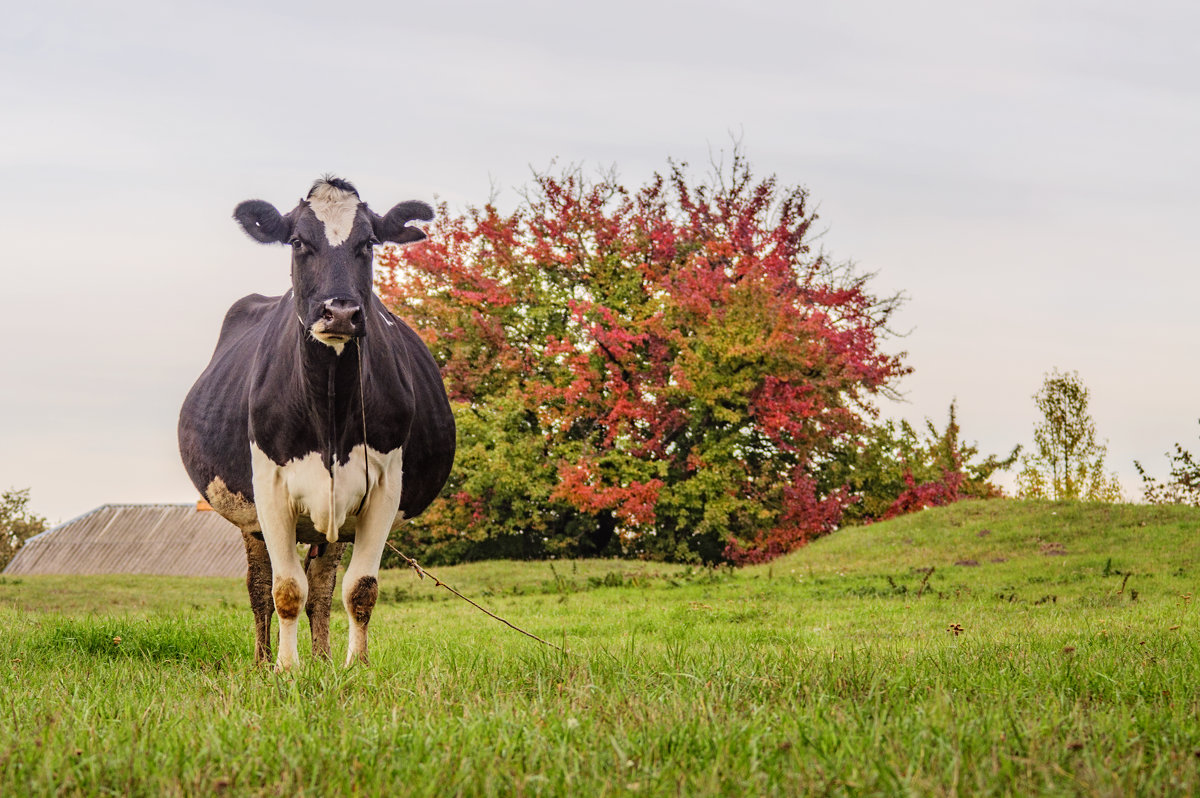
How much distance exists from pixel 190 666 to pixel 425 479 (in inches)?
67.4

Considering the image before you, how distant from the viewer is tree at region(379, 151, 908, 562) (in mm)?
22344

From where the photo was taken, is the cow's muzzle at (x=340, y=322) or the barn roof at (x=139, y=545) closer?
the cow's muzzle at (x=340, y=322)

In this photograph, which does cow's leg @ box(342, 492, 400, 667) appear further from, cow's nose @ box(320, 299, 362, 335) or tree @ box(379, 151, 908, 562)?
tree @ box(379, 151, 908, 562)

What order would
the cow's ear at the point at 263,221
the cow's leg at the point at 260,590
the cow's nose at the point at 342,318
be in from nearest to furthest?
the cow's nose at the point at 342,318 < the cow's ear at the point at 263,221 < the cow's leg at the point at 260,590

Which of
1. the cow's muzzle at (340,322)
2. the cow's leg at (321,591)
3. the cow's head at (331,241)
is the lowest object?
the cow's leg at (321,591)

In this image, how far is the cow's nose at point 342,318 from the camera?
489 centimetres

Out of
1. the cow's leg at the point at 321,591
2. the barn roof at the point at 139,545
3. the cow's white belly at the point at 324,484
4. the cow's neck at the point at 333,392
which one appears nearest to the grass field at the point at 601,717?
the cow's leg at the point at 321,591

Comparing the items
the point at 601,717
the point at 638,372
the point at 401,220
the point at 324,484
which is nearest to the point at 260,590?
the point at 324,484

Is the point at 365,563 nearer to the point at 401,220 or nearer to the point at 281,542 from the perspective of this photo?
the point at 281,542

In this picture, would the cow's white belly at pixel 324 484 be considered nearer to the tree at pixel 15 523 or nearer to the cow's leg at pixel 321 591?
the cow's leg at pixel 321 591

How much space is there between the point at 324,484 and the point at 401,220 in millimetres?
1501

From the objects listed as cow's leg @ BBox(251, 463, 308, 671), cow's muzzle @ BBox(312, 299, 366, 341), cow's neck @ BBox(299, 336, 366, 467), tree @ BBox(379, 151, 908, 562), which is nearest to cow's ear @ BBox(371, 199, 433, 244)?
cow's neck @ BBox(299, 336, 366, 467)

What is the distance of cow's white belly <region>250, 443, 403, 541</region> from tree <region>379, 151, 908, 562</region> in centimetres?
1576

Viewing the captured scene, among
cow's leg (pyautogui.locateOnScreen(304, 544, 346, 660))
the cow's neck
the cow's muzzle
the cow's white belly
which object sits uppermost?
the cow's muzzle
